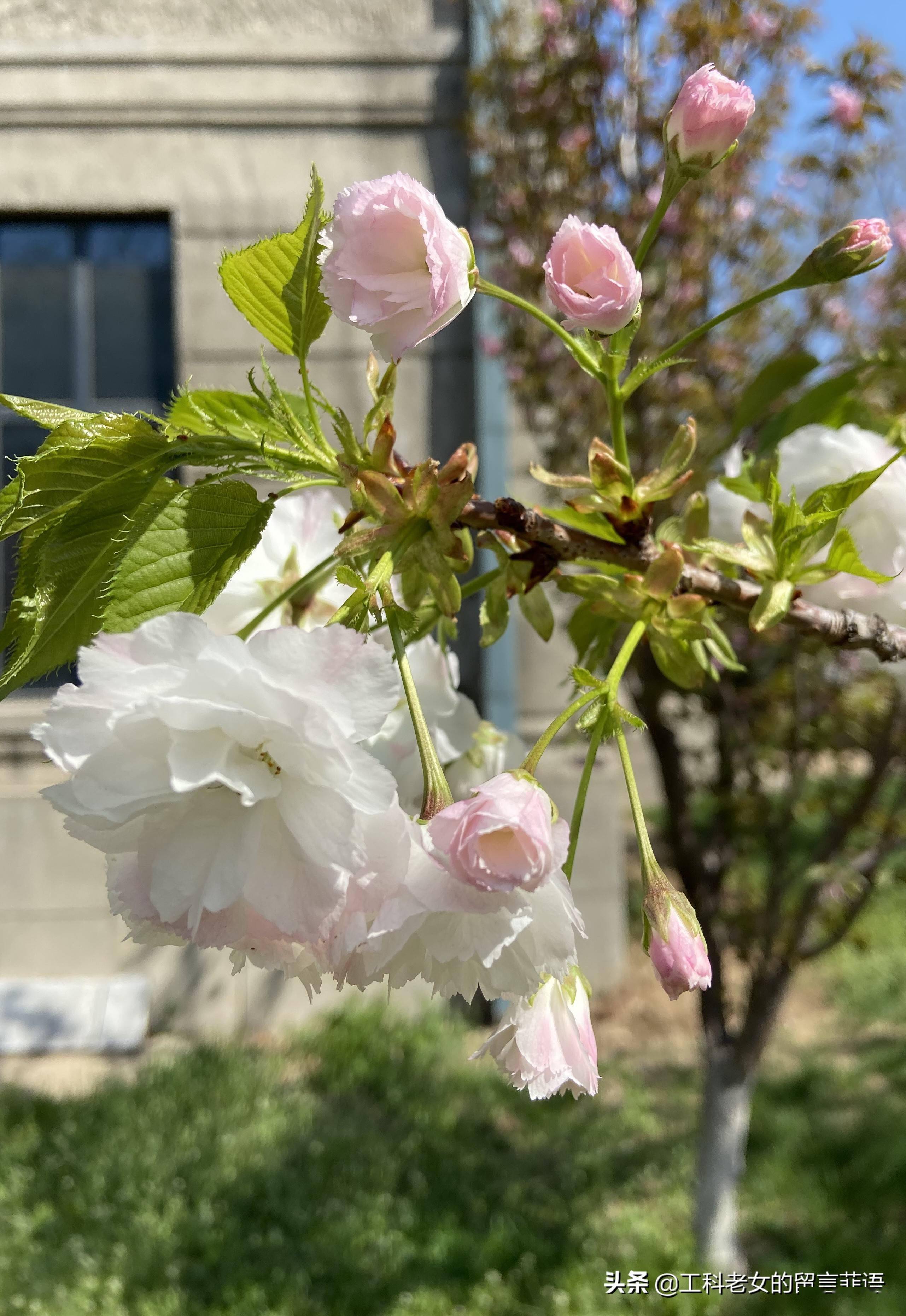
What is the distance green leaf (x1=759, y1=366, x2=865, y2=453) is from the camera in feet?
2.44

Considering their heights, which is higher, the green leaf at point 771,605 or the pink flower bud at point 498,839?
the green leaf at point 771,605

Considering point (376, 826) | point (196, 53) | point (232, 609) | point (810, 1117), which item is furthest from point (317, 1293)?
point (196, 53)

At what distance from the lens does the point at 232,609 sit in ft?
2.10

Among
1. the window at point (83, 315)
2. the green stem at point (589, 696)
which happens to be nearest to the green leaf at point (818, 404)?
the green stem at point (589, 696)

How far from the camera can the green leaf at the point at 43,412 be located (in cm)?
46

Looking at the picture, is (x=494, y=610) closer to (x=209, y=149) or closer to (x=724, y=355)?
(x=724, y=355)

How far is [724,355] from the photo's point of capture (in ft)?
8.18

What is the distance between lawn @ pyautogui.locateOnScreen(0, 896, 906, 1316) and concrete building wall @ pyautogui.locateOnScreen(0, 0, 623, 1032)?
61 cm

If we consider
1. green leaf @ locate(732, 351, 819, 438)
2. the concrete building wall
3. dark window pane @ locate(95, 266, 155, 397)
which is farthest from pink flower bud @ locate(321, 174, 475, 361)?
dark window pane @ locate(95, 266, 155, 397)

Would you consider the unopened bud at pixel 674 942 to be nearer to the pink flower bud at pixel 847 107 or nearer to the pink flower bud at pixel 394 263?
the pink flower bud at pixel 394 263

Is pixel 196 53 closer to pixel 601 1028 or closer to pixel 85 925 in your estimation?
pixel 85 925

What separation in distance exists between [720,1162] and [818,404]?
188cm

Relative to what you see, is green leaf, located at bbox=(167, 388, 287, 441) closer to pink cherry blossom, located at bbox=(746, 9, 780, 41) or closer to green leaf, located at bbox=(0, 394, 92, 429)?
green leaf, located at bbox=(0, 394, 92, 429)

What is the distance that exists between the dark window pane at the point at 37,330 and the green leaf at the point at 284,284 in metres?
3.16
